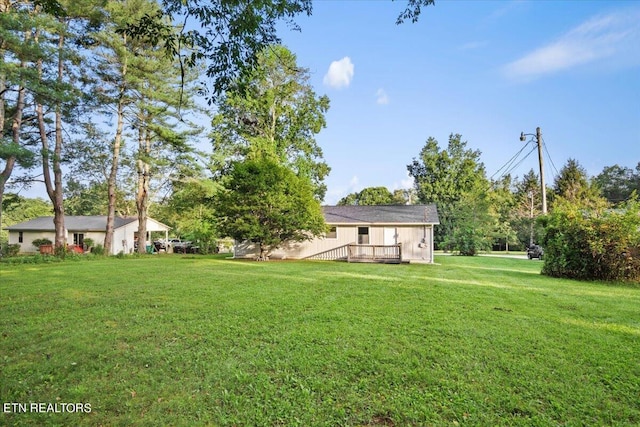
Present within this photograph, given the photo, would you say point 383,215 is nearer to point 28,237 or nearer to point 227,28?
point 227,28

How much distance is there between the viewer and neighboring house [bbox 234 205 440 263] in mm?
16547

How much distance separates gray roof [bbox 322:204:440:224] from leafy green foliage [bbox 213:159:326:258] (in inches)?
99.6

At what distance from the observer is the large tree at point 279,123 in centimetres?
2352

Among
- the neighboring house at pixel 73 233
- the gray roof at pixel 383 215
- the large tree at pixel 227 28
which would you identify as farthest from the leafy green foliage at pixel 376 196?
the large tree at pixel 227 28

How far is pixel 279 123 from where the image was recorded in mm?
24594

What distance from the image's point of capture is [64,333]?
162 inches

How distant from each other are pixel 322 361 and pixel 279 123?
23198mm

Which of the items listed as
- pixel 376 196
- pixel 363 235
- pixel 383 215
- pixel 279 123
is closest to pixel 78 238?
pixel 279 123

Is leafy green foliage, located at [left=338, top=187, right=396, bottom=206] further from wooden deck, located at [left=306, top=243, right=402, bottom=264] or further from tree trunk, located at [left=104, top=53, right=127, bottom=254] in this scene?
tree trunk, located at [left=104, top=53, right=127, bottom=254]

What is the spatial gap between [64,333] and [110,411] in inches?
94.0

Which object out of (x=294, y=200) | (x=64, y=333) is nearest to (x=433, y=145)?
(x=294, y=200)

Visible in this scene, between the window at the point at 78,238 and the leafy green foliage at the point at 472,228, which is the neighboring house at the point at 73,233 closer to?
the window at the point at 78,238

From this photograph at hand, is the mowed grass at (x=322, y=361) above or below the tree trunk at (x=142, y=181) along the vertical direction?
below

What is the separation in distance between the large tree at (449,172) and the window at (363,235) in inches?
780
